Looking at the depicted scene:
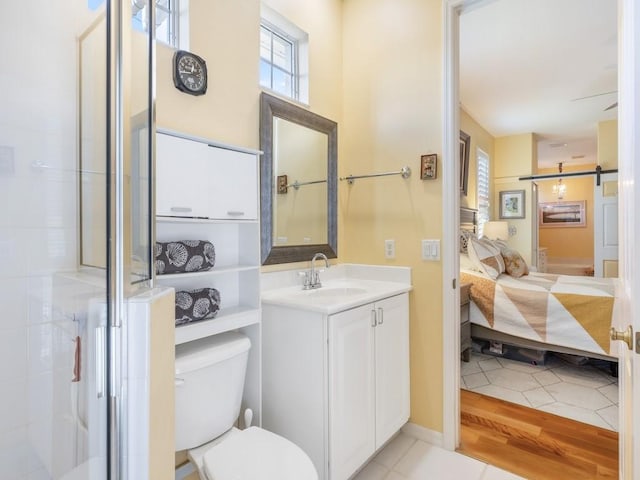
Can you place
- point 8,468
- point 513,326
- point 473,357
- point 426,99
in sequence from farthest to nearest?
point 473,357, point 513,326, point 426,99, point 8,468

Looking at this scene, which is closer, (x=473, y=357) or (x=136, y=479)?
(x=136, y=479)

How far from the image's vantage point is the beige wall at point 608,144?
186 inches

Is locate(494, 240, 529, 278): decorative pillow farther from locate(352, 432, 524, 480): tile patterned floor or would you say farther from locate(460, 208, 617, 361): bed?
locate(352, 432, 524, 480): tile patterned floor

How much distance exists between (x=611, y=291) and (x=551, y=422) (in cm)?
124

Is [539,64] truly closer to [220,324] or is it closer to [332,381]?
[332,381]

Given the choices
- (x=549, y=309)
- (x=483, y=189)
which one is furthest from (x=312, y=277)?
(x=483, y=189)

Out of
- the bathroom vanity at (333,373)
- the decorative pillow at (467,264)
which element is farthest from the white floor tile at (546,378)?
the bathroom vanity at (333,373)

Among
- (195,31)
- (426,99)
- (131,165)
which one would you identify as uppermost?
(195,31)

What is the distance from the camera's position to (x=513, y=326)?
2.95m

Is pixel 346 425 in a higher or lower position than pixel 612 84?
lower

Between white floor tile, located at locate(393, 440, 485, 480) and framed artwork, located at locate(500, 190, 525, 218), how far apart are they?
458cm

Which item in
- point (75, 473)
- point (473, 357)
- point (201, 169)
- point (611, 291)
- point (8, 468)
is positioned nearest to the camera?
point (75, 473)

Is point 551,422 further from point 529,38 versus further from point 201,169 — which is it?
point 529,38

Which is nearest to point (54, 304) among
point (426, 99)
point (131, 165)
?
point (131, 165)
